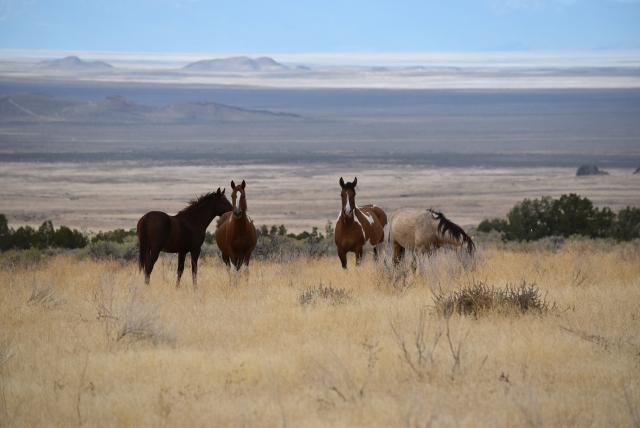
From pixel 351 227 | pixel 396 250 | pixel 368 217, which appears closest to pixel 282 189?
pixel 368 217

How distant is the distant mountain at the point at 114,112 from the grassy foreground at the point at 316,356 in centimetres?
11293

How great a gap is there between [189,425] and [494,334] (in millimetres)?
3400

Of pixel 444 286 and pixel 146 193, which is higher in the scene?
pixel 444 286

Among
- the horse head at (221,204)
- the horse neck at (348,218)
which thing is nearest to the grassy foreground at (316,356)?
the horse head at (221,204)

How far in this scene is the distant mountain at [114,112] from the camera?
409 ft

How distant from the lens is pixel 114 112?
12975cm

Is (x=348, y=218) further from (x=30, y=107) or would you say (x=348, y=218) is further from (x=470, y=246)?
(x=30, y=107)

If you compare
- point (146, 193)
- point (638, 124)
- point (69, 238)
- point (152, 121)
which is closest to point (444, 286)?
point (69, 238)

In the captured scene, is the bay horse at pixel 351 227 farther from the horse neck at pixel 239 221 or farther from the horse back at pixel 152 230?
the horse back at pixel 152 230

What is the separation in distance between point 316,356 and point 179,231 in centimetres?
580

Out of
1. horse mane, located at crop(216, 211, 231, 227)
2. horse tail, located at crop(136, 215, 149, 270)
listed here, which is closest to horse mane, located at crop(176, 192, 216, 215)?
horse mane, located at crop(216, 211, 231, 227)

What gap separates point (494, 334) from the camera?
9.81m

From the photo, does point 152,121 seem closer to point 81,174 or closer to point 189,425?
point 81,174

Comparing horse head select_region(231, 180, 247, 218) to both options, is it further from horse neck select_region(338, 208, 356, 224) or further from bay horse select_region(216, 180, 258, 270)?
horse neck select_region(338, 208, 356, 224)
